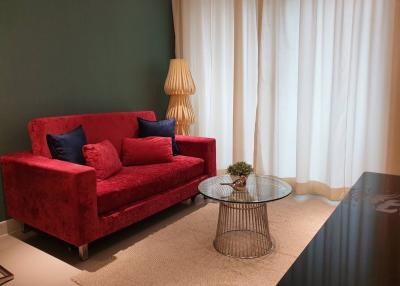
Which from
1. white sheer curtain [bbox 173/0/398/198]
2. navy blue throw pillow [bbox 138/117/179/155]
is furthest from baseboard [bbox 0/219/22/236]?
white sheer curtain [bbox 173/0/398/198]

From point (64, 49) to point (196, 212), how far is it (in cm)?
193

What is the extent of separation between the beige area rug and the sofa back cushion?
1009 mm

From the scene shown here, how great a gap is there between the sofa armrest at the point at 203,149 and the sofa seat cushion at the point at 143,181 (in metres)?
0.08

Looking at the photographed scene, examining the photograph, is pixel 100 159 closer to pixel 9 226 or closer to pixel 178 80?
pixel 9 226

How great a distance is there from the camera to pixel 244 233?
2510 millimetres

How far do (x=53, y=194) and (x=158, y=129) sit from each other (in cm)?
132

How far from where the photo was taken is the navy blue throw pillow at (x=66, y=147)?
7.98ft

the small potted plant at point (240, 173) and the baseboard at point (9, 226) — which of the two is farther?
the baseboard at point (9, 226)

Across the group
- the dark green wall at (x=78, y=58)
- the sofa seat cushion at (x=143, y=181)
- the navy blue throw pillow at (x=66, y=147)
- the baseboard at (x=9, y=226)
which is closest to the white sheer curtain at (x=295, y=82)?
the dark green wall at (x=78, y=58)

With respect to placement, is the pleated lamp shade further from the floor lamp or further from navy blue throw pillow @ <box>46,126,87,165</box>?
navy blue throw pillow @ <box>46,126,87,165</box>

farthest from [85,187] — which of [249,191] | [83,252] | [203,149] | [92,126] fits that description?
[203,149]

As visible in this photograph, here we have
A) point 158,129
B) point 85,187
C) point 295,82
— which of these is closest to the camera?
point 85,187

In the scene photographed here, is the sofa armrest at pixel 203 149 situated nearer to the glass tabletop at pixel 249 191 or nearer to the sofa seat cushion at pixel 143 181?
the sofa seat cushion at pixel 143 181

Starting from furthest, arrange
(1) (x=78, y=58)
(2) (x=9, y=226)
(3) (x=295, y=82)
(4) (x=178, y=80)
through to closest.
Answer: (4) (x=178, y=80), (3) (x=295, y=82), (1) (x=78, y=58), (2) (x=9, y=226)
